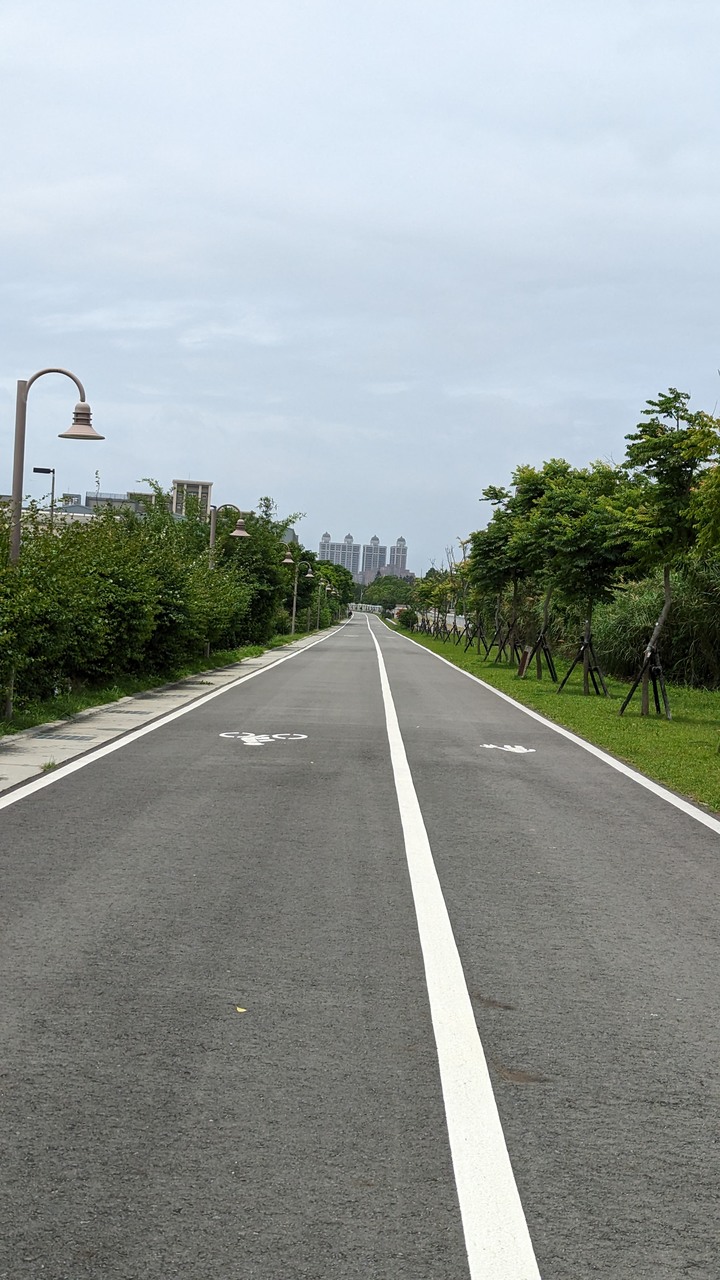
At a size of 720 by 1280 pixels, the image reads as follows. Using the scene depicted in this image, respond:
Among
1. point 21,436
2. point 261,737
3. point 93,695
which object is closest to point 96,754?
point 261,737

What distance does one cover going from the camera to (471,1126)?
3.98 metres

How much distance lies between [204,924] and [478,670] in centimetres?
3099

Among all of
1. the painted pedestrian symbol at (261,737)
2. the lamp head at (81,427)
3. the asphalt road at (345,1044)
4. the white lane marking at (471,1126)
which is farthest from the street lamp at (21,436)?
the white lane marking at (471,1126)

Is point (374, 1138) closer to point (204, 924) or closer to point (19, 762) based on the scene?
point (204, 924)

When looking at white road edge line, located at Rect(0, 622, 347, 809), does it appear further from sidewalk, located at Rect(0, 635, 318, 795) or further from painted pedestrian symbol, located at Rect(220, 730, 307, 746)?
painted pedestrian symbol, located at Rect(220, 730, 307, 746)

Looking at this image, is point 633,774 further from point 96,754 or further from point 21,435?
point 21,435

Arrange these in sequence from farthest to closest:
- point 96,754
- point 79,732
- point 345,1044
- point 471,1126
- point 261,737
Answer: point 261,737
point 79,732
point 96,754
point 345,1044
point 471,1126

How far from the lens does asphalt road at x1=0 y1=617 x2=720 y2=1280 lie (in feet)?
10.9

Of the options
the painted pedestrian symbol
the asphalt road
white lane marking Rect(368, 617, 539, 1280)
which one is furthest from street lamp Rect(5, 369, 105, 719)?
white lane marking Rect(368, 617, 539, 1280)

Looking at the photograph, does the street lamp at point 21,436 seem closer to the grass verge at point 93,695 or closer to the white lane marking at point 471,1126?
the grass verge at point 93,695

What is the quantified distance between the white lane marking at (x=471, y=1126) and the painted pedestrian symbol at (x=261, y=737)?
816 centimetres

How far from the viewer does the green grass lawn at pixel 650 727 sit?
43.5 feet

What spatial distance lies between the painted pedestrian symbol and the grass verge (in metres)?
2.41

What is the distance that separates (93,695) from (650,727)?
28.6ft
